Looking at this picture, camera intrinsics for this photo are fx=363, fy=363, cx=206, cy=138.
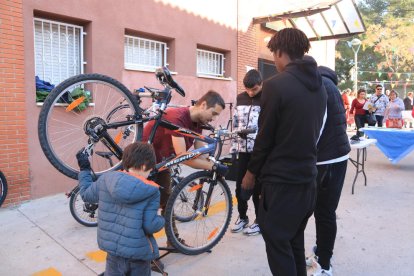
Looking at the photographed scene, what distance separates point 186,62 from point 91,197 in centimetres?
564

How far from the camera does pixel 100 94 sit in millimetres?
5742

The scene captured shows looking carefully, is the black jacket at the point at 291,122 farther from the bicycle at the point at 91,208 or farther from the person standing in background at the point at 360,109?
the person standing in background at the point at 360,109

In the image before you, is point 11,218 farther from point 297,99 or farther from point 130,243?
point 297,99

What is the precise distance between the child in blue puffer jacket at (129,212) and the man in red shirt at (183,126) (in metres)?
0.90

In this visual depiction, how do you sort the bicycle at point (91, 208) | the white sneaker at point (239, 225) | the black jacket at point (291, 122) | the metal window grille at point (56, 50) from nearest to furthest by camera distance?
1. the black jacket at point (291, 122)
2. the bicycle at point (91, 208)
3. the white sneaker at point (239, 225)
4. the metal window grille at point (56, 50)

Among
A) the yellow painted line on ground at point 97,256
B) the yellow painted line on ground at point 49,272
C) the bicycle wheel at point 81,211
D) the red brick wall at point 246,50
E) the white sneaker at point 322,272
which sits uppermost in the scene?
the red brick wall at point 246,50

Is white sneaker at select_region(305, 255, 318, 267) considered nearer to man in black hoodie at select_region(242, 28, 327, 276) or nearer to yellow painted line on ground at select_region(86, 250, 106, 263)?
man in black hoodie at select_region(242, 28, 327, 276)

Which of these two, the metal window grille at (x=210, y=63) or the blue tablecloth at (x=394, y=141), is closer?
the blue tablecloth at (x=394, y=141)

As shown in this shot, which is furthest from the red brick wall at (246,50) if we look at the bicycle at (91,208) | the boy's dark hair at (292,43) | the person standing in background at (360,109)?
the boy's dark hair at (292,43)

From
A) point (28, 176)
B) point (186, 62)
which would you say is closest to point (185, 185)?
point (28, 176)

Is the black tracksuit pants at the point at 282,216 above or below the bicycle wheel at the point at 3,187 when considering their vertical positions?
above

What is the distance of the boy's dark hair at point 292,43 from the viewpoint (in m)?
2.25

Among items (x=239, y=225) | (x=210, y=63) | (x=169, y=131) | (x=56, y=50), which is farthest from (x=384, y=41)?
(x=169, y=131)

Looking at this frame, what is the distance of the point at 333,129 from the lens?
109 inches
